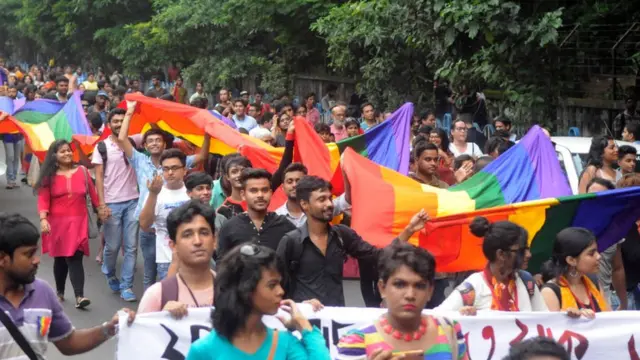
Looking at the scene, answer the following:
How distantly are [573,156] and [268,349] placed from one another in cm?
779

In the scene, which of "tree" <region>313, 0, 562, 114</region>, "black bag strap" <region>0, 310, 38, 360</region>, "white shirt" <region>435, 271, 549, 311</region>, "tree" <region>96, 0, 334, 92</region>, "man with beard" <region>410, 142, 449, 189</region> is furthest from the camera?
"tree" <region>96, 0, 334, 92</region>

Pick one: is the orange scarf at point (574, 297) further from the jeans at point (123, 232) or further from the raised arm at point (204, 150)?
the raised arm at point (204, 150)

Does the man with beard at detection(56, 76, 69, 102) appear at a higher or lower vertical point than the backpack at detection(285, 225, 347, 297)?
higher

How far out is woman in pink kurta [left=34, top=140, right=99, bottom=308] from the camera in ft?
33.3

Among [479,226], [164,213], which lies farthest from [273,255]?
[164,213]

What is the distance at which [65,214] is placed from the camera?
10.3 metres

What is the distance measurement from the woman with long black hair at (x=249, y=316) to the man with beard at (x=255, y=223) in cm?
266

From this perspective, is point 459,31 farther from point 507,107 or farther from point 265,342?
point 265,342

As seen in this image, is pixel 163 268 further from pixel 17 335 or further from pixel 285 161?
pixel 17 335

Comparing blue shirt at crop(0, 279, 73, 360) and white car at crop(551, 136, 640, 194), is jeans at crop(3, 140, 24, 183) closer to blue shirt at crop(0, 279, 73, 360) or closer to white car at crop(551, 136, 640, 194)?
white car at crop(551, 136, 640, 194)

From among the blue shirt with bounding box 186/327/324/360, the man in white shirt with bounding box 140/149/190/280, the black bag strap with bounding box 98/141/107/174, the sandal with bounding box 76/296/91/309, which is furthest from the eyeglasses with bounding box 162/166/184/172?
the blue shirt with bounding box 186/327/324/360

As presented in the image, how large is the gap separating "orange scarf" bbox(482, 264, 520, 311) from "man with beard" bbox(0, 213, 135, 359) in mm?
2304

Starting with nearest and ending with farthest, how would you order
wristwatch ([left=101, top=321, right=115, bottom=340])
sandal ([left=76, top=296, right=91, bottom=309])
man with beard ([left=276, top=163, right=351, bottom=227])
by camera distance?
wristwatch ([left=101, top=321, right=115, bottom=340]) → man with beard ([left=276, top=163, right=351, bottom=227]) → sandal ([left=76, top=296, right=91, bottom=309])

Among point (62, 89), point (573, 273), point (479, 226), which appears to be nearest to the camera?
point (573, 273)
